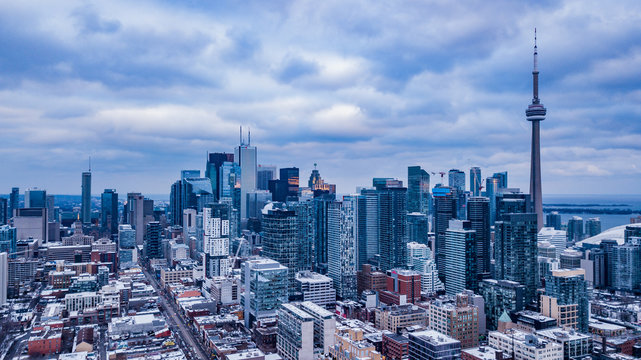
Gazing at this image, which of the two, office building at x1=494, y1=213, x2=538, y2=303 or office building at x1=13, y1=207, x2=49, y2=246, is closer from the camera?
office building at x1=494, y1=213, x2=538, y2=303

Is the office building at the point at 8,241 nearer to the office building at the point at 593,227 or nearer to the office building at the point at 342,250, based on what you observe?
the office building at the point at 342,250

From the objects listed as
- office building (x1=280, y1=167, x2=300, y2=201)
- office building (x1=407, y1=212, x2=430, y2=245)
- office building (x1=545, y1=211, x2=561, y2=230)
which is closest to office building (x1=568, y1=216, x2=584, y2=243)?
office building (x1=545, y1=211, x2=561, y2=230)

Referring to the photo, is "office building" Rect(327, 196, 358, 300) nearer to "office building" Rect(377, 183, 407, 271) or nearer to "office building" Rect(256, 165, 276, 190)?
"office building" Rect(377, 183, 407, 271)

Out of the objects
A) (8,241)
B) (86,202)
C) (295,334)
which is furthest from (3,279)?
(86,202)

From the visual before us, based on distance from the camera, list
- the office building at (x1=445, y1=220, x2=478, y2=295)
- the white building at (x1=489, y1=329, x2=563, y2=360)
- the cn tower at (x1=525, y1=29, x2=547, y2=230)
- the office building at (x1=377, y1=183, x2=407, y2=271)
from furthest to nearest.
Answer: the cn tower at (x1=525, y1=29, x2=547, y2=230), the office building at (x1=377, y1=183, x2=407, y2=271), the office building at (x1=445, y1=220, x2=478, y2=295), the white building at (x1=489, y1=329, x2=563, y2=360)

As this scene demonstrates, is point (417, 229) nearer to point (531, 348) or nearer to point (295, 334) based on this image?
point (531, 348)
